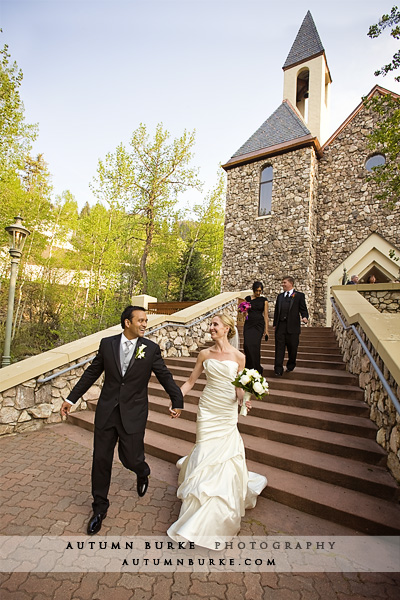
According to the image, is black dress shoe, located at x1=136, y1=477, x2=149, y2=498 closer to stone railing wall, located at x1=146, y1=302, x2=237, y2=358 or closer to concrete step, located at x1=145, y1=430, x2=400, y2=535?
concrete step, located at x1=145, y1=430, x2=400, y2=535

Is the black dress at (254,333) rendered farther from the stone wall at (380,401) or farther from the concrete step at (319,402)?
the stone wall at (380,401)

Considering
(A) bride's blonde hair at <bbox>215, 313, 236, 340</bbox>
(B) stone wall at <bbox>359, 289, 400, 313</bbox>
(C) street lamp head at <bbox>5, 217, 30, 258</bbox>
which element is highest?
(C) street lamp head at <bbox>5, 217, 30, 258</bbox>

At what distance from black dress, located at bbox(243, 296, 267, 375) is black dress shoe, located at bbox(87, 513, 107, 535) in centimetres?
332

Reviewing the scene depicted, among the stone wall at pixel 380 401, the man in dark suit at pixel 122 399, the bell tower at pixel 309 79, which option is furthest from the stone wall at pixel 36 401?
the bell tower at pixel 309 79

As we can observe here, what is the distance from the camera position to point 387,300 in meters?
7.60

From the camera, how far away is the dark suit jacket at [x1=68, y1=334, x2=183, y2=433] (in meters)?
2.70

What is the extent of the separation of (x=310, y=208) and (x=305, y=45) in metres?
10.3

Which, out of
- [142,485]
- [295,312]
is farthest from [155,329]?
[142,485]

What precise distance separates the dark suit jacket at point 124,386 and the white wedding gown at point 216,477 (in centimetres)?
36

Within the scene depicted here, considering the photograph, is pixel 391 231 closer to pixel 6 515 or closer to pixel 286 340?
pixel 286 340

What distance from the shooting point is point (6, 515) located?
9.05 feet

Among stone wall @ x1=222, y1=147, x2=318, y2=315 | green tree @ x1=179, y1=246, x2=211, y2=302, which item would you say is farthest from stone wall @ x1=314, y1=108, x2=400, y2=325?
green tree @ x1=179, y1=246, x2=211, y2=302

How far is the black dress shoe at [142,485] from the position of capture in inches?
117

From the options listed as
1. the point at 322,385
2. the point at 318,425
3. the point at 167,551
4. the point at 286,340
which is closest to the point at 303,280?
the point at 286,340
